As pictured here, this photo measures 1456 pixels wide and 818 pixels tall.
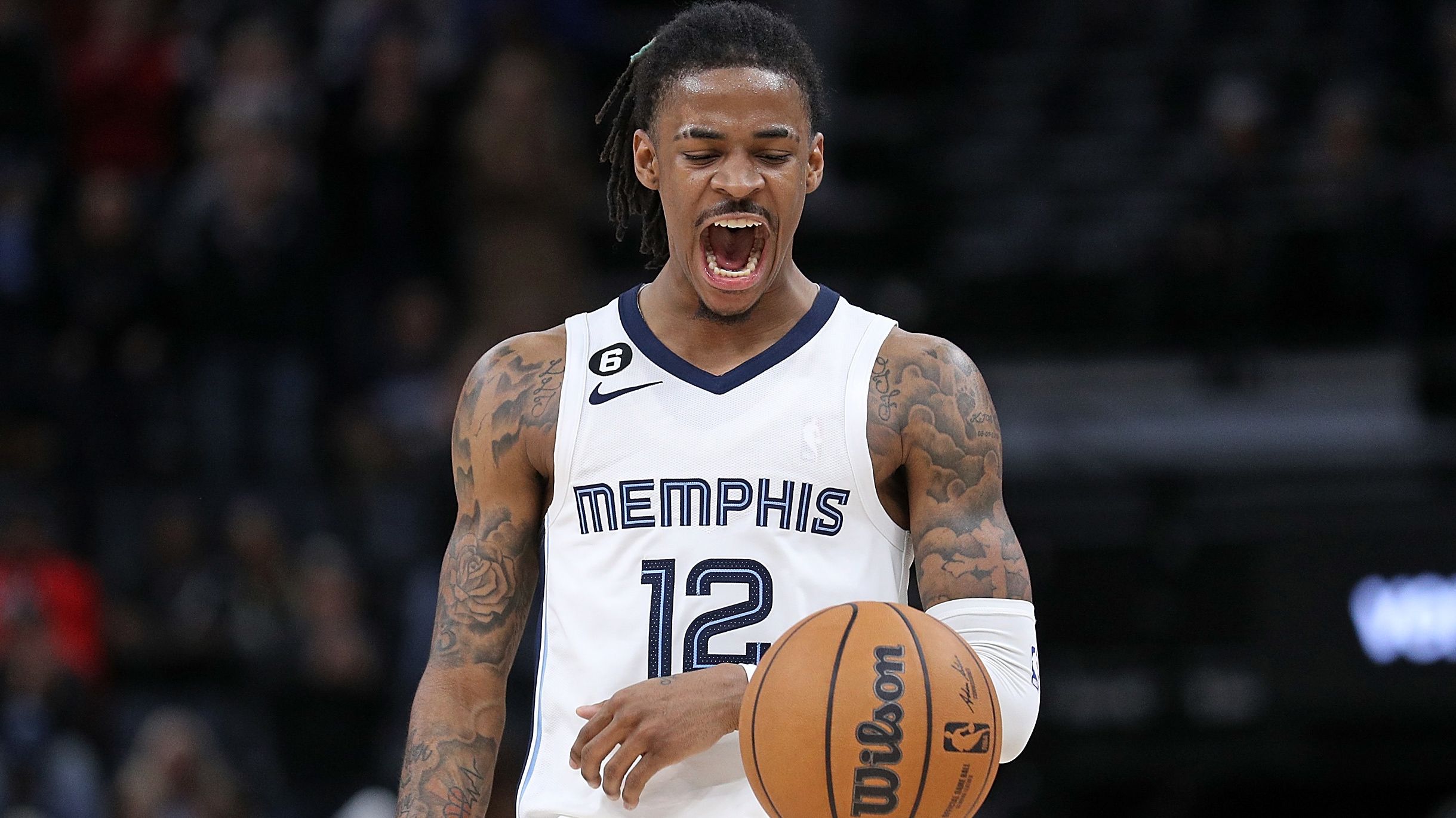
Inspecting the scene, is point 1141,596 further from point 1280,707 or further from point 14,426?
point 14,426

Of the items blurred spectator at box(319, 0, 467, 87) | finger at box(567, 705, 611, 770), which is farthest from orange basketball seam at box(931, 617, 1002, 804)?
blurred spectator at box(319, 0, 467, 87)

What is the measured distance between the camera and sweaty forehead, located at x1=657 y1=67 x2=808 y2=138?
3977 mm

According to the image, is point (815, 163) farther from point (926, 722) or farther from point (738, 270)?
point (926, 722)

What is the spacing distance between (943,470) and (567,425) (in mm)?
774

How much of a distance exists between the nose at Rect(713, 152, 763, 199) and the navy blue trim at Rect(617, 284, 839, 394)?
0.30 m

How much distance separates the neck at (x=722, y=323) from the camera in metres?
4.11

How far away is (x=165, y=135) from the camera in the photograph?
11.1m

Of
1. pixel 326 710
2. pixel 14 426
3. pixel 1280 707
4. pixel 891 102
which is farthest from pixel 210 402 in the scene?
pixel 1280 707

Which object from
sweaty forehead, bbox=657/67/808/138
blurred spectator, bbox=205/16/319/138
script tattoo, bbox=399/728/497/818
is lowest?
script tattoo, bbox=399/728/497/818

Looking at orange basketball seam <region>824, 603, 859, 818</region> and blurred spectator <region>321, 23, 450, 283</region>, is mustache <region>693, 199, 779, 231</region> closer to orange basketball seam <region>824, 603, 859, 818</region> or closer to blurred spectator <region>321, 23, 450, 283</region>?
orange basketball seam <region>824, 603, 859, 818</region>

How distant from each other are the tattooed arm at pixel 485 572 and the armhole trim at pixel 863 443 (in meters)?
0.62

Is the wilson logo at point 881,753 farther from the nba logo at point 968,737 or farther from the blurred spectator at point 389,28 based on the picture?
the blurred spectator at point 389,28

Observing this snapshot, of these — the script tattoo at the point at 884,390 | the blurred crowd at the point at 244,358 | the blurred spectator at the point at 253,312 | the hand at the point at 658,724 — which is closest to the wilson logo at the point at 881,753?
the hand at the point at 658,724

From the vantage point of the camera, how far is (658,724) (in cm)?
362
